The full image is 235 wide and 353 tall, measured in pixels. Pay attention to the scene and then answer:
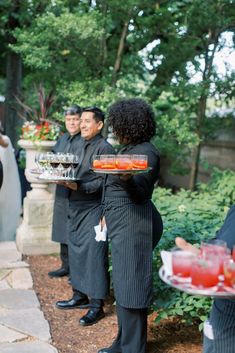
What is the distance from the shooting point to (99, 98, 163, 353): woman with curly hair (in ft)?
10.0

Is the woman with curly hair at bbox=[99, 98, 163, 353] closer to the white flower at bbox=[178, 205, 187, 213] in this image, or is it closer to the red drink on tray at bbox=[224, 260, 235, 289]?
the red drink on tray at bbox=[224, 260, 235, 289]

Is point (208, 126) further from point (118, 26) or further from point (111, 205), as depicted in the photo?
point (111, 205)

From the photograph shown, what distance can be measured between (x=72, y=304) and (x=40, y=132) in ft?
7.98

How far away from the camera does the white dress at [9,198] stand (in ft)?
21.0

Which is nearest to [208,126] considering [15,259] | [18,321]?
[15,259]

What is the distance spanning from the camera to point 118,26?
7.52 meters

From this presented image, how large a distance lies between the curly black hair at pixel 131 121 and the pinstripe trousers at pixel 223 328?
1280 mm

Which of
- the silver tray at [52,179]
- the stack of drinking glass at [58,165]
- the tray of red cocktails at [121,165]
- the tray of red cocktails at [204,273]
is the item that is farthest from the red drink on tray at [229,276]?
the stack of drinking glass at [58,165]

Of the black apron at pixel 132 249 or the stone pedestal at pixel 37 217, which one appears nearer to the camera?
the black apron at pixel 132 249

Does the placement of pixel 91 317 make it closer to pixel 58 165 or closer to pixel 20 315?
pixel 20 315

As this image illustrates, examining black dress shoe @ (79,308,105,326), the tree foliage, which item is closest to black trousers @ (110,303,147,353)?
black dress shoe @ (79,308,105,326)

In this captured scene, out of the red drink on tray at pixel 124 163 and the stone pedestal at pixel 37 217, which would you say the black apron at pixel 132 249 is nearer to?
the red drink on tray at pixel 124 163

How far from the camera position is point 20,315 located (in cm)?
399

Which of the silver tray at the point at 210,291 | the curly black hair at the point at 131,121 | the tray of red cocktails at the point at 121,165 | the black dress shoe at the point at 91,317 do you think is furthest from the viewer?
the black dress shoe at the point at 91,317
